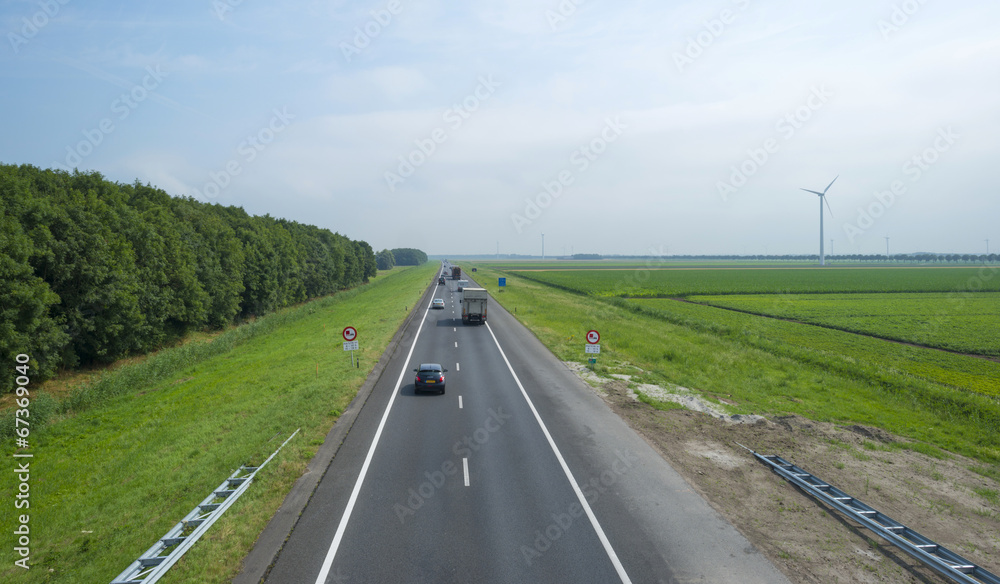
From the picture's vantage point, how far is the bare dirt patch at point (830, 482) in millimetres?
9953

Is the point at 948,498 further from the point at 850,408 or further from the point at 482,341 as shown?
the point at 482,341

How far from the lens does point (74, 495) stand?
1428 cm

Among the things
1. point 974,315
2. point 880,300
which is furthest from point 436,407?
point 880,300

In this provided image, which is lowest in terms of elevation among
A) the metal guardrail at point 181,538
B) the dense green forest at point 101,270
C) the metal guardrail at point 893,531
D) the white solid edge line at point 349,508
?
the metal guardrail at point 893,531

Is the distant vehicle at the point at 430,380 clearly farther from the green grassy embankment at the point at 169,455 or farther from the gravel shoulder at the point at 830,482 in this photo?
the gravel shoulder at the point at 830,482

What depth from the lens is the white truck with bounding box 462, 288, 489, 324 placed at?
45281 millimetres

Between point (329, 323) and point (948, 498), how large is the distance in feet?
160

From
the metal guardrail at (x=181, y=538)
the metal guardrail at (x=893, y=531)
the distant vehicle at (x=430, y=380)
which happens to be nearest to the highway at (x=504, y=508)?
the distant vehicle at (x=430, y=380)

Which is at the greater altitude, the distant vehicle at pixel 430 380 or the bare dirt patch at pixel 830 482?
the distant vehicle at pixel 430 380

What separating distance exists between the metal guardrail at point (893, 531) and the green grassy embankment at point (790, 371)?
298 inches

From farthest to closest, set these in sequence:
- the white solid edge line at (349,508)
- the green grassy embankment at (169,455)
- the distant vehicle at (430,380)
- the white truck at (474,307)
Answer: the white truck at (474,307) → the distant vehicle at (430,380) → the green grassy embankment at (169,455) → the white solid edge line at (349,508)

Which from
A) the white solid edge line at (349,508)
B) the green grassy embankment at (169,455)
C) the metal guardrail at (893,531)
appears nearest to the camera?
the metal guardrail at (893,531)

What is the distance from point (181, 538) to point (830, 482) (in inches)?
640

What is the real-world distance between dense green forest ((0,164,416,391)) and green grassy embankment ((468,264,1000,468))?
2958cm
